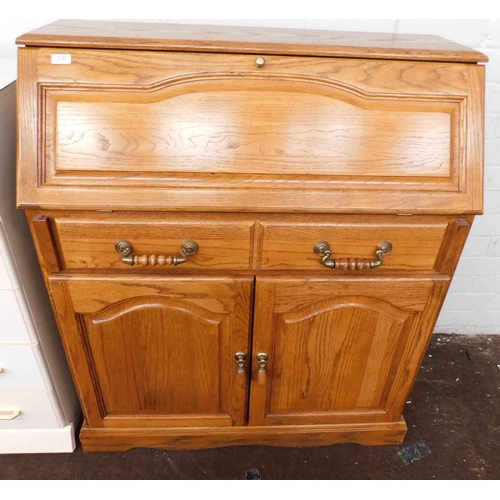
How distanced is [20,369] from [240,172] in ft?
2.43

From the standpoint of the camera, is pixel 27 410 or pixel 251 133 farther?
pixel 27 410

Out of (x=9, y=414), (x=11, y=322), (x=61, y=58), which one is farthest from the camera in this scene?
(x=9, y=414)

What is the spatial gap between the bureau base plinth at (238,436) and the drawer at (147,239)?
1.83 ft

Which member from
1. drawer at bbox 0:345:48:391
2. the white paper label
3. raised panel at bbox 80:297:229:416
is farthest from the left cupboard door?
the white paper label

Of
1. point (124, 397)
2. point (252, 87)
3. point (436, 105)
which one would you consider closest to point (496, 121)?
point (436, 105)

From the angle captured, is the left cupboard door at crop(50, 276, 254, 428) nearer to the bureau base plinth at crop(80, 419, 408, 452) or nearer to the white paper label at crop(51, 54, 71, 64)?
the bureau base plinth at crop(80, 419, 408, 452)

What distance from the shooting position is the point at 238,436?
3.90 ft

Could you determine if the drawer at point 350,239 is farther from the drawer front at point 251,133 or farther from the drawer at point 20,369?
the drawer at point 20,369

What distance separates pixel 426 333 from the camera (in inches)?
39.6

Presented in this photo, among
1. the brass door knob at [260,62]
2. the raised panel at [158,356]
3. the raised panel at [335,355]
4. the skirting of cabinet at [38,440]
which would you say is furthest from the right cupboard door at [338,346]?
the skirting of cabinet at [38,440]

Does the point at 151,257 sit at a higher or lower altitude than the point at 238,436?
higher

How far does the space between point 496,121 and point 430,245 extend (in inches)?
24.4

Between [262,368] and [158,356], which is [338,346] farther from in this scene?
[158,356]

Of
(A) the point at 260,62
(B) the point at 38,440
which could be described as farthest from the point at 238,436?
(A) the point at 260,62
